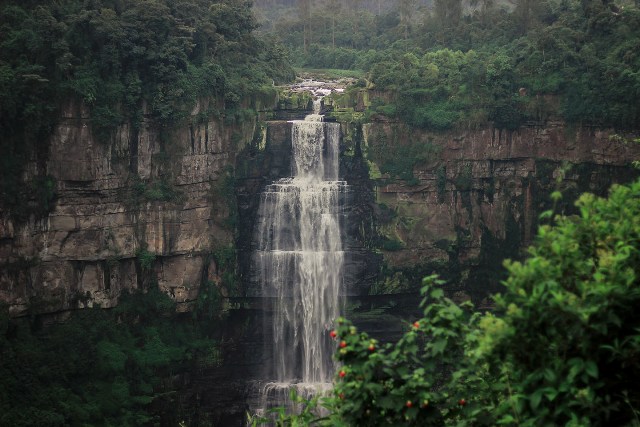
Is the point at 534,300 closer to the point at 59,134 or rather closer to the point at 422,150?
the point at 59,134

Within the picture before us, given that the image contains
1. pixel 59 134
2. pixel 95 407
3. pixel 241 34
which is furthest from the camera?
pixel 241 34

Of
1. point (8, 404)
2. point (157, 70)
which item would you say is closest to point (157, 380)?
point (8, 404)

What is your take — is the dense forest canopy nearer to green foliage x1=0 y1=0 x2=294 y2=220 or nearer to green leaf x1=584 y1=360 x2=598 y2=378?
green foliage x1=0 y1=0 x2=294 y2=220

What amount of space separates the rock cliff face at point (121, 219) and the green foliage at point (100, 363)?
65 centimetres

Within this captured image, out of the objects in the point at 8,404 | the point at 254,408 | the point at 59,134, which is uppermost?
the point at 59,134

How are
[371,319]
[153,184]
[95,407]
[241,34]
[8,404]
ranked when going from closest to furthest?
1. [8,404]
2. [95,407]
3. [153,184]
4. [371,319]
5. [241,34]

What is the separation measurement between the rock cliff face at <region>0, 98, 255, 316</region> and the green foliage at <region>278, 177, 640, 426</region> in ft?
56.3

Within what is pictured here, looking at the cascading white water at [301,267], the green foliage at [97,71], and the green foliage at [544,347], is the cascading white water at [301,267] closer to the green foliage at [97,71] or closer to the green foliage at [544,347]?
the green foliage at [97,71]

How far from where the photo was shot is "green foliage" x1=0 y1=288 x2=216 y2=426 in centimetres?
2059

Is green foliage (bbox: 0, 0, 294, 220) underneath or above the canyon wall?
above

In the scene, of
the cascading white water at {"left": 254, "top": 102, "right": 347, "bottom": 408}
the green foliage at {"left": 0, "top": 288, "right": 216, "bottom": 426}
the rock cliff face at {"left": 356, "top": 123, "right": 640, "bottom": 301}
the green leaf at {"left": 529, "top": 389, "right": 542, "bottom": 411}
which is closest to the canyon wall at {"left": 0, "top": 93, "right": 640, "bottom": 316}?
the rock cliff face at {"left": 356, "top": 123, "right": 640, "bottom": 301}

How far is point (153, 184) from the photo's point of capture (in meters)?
24.8

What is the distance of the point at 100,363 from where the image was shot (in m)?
22.7

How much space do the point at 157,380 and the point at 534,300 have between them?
18.9m
